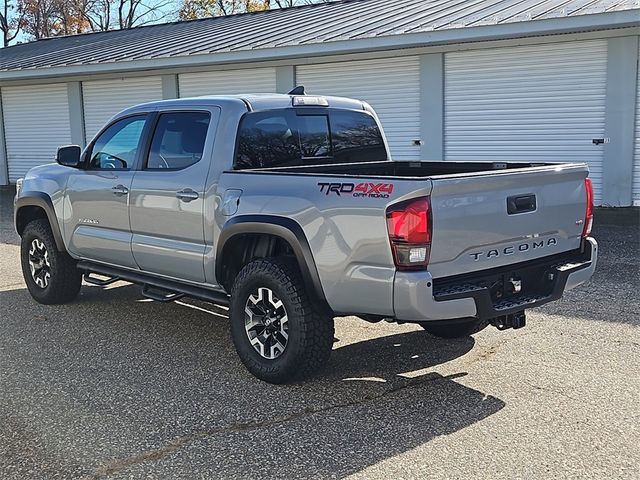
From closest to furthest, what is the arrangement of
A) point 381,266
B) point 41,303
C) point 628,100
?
point 381,266, point 41,303, point 628,100

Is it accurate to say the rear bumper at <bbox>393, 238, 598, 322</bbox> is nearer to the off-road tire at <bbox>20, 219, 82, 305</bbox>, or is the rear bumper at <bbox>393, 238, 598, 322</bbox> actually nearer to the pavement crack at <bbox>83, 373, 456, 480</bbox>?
the pavement crack at <bbox>83, 373, 456, 480</bbox>

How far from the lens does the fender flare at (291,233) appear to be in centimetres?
449

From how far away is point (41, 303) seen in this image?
23.1 feet

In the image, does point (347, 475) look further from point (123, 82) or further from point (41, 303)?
point (123, 82)

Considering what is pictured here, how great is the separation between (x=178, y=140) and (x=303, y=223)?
168cm

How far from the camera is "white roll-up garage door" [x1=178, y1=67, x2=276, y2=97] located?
52.3 feet

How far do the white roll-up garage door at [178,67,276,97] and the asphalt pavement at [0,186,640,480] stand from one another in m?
10.2

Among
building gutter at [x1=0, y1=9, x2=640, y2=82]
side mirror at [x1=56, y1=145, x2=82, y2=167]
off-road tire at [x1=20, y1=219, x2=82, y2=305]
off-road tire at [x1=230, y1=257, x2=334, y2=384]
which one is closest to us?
off-road tire at [x1=230, y1=257, x2=334, y2=384]

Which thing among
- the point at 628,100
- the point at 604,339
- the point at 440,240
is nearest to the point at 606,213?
the point at 628,100

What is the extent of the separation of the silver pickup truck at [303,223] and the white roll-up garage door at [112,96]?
11838mm

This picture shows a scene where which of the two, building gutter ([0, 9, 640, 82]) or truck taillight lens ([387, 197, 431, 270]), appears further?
building gutter ([0, 9, 640, 82])

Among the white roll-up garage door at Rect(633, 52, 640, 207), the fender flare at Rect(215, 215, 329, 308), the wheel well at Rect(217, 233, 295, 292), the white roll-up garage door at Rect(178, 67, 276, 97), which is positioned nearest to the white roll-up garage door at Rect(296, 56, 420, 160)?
the white roll-up garage door at Rect(178, 67, 276, 97)

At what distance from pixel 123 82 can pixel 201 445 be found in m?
16.1

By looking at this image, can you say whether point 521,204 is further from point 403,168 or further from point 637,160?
point 637,160
